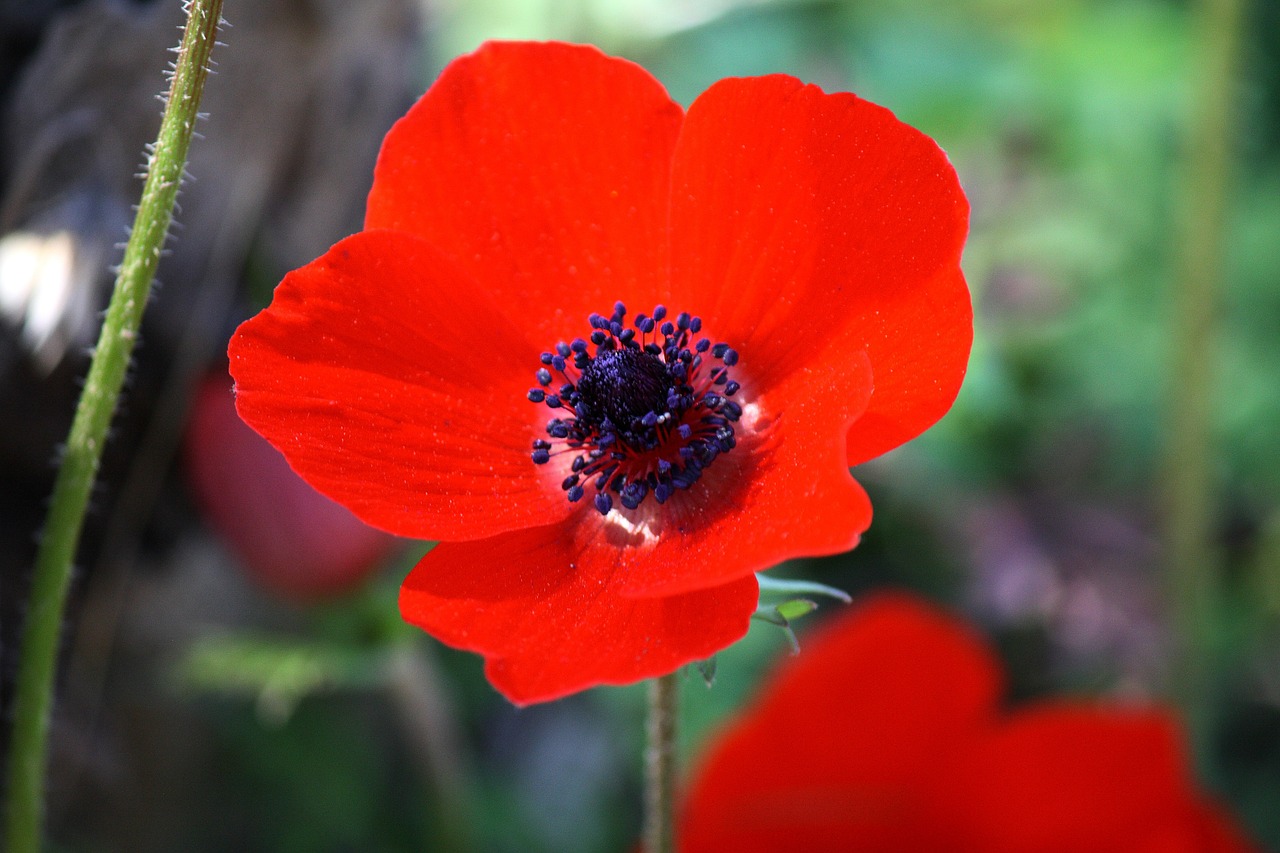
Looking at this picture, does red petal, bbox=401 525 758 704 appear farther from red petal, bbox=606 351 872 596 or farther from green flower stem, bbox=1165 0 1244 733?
green flower stem, bbox=1165 0 1244 733

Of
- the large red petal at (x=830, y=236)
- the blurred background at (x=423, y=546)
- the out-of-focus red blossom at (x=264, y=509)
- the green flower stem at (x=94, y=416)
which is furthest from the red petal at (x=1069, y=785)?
the green flower stem at (x=94, y=416)

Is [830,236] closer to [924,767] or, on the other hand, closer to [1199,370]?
[924,767]

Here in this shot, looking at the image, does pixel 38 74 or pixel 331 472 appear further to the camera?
pixel 38 74

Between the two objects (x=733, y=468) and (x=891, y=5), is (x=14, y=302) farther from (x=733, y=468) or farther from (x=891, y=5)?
(x=891, y=5)

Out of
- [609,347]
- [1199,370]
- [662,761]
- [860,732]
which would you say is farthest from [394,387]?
[1199,370]

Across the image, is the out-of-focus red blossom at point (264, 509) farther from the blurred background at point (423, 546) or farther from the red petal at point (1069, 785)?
the red petal at point (1069, 785)

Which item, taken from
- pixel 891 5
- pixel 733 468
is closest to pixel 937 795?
pixel 733 468
